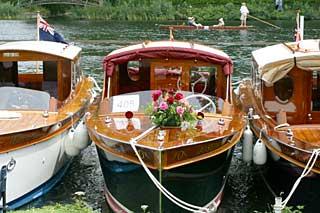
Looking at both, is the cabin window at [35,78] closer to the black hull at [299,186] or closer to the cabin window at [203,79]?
the cabin window at [203,79]

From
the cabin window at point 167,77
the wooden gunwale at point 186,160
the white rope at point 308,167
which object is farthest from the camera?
the cabin window at point 167,77

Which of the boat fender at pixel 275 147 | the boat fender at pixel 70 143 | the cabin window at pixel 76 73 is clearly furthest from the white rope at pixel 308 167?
the cabin window at pixel 76 73

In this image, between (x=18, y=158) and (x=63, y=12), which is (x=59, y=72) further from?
(x=63, y=12)

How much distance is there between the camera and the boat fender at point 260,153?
13633 millimetres

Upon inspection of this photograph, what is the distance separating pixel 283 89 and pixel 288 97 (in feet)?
0.62

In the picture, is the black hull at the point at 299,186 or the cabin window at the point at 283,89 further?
the cabin window at the point at 283,89

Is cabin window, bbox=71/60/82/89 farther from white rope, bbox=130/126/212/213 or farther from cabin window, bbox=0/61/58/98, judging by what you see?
white rope, bbox=130/126/212/213

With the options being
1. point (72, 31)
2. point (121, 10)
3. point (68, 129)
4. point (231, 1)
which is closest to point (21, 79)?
point (68, 129)

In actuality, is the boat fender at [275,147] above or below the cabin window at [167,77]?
below

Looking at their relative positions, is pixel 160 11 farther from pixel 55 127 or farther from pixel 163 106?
pixel 163 106

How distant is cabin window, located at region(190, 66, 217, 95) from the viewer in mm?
15281

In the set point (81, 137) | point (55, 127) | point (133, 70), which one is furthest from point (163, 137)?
point (133, 70)

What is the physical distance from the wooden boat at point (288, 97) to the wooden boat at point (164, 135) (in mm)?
667

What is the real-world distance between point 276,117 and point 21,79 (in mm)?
6516
